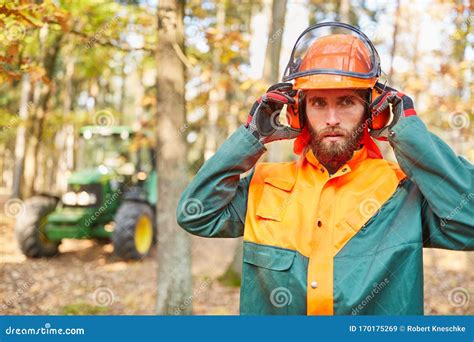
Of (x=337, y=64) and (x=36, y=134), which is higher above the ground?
(x=36, y=134)

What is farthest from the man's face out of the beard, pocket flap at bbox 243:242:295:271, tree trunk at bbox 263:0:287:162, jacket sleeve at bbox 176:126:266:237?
tree trunk at bbox 263:0:287:162

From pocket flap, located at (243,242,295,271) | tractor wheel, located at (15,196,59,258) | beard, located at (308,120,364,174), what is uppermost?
beard, located at (308,120,364,174)

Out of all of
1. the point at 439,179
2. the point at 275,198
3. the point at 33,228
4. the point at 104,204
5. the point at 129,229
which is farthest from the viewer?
the point at 104,204

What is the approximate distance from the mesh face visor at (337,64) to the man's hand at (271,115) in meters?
0.06

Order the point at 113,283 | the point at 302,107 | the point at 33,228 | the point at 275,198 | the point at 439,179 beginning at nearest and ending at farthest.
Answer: the point at 439,179 → the point at 275,198 → the point at 302,107 → the point at 113,283 → the point at 33,228

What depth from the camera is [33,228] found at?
323 inches

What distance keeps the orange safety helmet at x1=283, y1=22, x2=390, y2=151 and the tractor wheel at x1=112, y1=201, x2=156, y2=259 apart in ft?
20.7

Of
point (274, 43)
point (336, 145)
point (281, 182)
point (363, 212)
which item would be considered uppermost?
point (274, 43)

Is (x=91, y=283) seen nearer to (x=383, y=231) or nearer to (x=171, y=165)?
(x=171, y=165)

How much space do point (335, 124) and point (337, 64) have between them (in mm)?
241

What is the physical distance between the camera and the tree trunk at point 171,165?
4.60 metres

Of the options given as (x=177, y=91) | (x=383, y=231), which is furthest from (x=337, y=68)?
(x=177, y=91)

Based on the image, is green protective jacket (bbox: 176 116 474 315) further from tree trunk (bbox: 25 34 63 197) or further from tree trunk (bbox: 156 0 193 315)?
tree trunk (bbox: 25 34 63 197)

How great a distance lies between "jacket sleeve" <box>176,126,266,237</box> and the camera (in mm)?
2078
